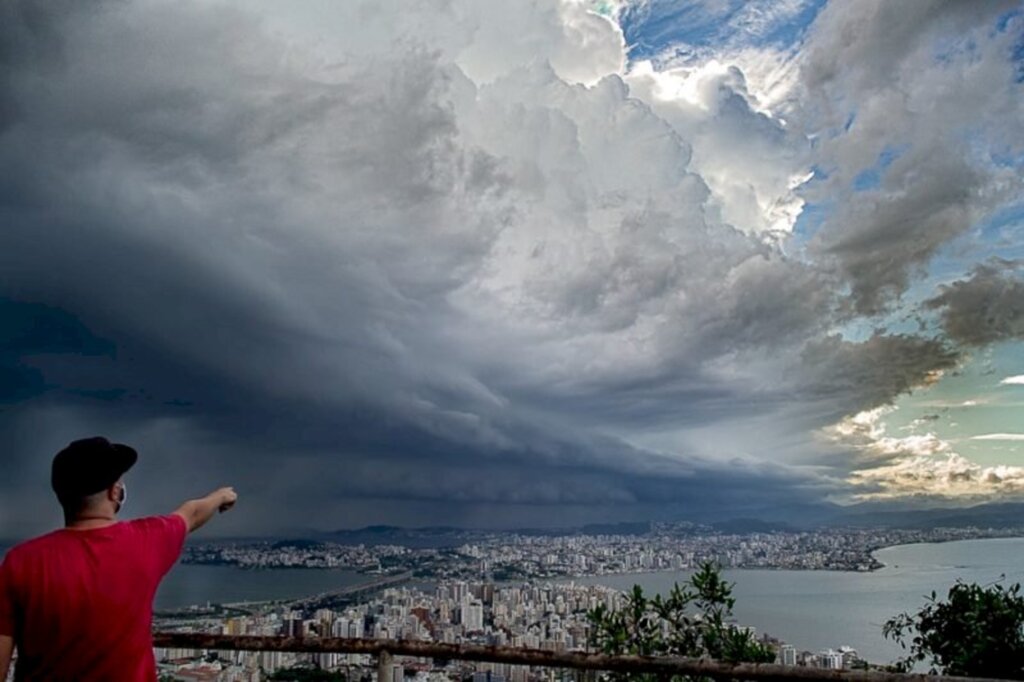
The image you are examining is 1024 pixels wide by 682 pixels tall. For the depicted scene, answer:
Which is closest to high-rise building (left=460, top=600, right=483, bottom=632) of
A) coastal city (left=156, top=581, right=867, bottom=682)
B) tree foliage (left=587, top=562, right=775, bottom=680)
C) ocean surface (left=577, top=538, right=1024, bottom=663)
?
coastal city (left=156, top=581, right=867, bottom=682)

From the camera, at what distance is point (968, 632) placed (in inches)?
320

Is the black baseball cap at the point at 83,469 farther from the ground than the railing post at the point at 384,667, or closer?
farther from the ground

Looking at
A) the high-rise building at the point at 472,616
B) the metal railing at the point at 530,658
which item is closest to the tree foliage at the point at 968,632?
the high-rise building at the point at 472,616

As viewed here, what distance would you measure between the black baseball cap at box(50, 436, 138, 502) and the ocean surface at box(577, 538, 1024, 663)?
9.54 meters

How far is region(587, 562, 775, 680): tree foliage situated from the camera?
6.90 meters

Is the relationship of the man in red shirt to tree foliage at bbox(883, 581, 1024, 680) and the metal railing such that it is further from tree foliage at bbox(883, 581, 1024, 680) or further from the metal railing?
tree foliage at bbox(883, 581, 1024, 680)

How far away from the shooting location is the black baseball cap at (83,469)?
2.16 meters

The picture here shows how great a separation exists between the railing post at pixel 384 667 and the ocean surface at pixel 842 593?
25.8 feet

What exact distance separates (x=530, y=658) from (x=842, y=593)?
34011 millimetres

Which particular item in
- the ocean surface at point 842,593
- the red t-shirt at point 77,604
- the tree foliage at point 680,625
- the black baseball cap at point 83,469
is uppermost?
the black baseball cap at point 83,469

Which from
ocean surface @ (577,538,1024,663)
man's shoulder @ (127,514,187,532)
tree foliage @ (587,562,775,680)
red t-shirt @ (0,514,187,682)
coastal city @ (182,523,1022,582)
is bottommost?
ocean surface @ (577,538,1024,663)

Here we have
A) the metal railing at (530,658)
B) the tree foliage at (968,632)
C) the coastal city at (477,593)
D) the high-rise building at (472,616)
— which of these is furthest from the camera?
the high-rise building at (472,616)

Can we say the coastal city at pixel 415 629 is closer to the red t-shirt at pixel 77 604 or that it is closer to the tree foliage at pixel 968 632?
the tree foliage at pixel 968 632

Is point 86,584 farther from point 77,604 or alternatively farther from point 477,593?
point 477,593
